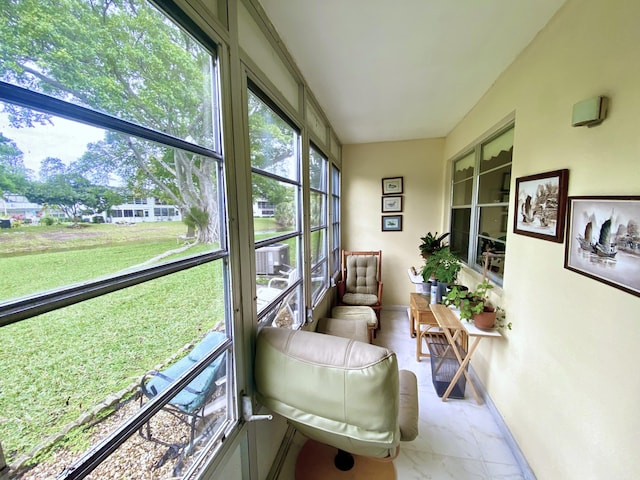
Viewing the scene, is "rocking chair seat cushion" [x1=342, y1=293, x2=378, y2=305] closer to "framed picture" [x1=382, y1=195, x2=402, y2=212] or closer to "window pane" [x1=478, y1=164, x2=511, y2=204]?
"framed picture" [x1=382, y1=195, x2=402, y2=212]

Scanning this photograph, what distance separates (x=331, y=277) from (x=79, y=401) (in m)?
3.00

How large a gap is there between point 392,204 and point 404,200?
189 mm

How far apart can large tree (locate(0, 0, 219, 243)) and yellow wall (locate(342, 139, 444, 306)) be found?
10.5ft

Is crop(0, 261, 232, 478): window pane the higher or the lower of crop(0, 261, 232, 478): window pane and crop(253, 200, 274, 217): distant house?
the lower

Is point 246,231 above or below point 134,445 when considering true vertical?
above

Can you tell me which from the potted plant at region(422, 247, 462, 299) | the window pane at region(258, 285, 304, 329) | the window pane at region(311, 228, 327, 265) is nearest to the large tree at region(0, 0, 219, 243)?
the window pane at region(258, 285, 304, 329)

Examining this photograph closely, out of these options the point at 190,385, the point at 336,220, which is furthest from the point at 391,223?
the point at 190,385

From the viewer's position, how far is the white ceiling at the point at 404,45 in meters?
1.31

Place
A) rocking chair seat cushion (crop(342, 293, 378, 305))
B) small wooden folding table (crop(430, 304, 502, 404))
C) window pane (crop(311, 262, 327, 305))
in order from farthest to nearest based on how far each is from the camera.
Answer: rocking chair seat cushion (crop(342, 293, 378, 305)), window pane (crop(311, 262, 327, 305)), small wooden folding table (crop(430, 304, 502, 404))

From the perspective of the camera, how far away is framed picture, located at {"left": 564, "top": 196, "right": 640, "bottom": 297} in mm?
927

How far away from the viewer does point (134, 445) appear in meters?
0.72

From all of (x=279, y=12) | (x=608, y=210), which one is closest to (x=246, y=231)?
(x=279, y=12)

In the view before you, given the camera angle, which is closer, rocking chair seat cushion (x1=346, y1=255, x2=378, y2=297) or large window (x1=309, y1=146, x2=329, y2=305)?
large window (x1=309, y1=146, x2=329, y2=305)

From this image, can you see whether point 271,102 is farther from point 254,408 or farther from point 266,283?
point 254,408
